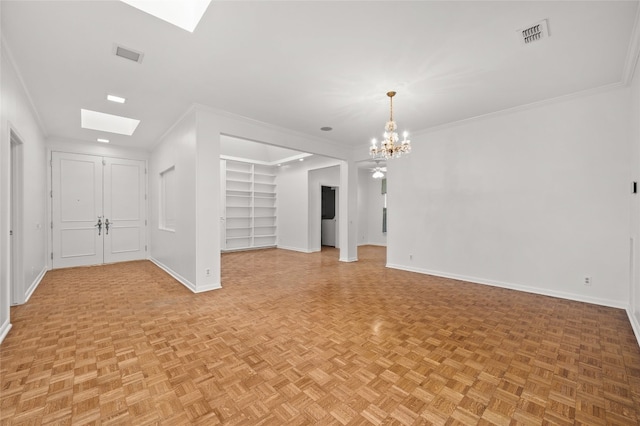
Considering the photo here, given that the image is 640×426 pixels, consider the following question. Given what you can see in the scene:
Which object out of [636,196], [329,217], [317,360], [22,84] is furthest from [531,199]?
[22,84]

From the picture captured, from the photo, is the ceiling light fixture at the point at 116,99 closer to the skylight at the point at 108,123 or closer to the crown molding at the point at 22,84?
the crown molding at the point at 22,84

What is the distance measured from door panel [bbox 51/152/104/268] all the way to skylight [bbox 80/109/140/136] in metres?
1.07

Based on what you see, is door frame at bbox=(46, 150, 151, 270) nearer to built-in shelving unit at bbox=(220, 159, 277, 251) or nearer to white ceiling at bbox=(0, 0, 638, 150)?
built-in shelving unit at bbox=(220, 159, 277, 251)

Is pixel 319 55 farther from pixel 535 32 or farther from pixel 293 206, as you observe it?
pixel 293 206

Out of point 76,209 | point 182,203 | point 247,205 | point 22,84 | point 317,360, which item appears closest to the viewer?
point 317,360

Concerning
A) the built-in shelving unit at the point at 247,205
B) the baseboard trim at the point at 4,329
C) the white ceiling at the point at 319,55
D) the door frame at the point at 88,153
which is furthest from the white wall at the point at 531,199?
the door frame at the point at 88,153

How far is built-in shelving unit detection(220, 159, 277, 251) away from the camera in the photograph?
820 centimetres

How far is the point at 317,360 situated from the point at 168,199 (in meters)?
4.84

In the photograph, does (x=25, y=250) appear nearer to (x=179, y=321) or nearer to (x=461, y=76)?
(x=179, y=321)

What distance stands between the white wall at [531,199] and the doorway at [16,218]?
5.97 meters

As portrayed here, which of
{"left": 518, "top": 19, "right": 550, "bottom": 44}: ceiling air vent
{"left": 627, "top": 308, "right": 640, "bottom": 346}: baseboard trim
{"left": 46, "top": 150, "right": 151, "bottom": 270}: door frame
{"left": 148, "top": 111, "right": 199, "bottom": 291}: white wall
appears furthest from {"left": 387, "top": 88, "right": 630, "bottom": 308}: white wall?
{"left": 46, "top": 150, "right": 151, "bottom": 270}: door frame

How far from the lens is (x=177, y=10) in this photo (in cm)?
227

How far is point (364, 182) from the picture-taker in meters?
10.0

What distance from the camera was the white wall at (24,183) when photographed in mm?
2580
